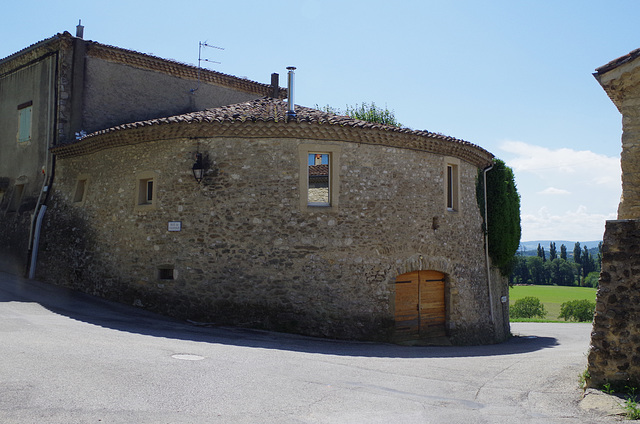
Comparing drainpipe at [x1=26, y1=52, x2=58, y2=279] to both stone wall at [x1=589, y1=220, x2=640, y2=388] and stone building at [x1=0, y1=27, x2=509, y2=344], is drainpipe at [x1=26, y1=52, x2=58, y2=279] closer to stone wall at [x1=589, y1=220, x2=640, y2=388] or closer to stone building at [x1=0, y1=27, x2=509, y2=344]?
stone building at [x1=0, y1=27, x2=509, y2=344]

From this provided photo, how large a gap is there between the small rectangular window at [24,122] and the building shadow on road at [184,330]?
5875 mm

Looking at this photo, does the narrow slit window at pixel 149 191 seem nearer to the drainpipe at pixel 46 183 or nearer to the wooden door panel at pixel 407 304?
the drainpipe at pixel 46 183

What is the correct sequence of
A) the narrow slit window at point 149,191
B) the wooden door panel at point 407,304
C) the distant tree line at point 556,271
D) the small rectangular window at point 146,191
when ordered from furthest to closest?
the distant tree line at point 556,271 → the narrow slit window at point 149,191 → the small rectangular window at point 146,191 → the wooden door panel at point 407,304

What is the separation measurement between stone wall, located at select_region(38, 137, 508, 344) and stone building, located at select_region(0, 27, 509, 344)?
3 cm

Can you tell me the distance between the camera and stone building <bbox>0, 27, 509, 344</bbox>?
12961 mm

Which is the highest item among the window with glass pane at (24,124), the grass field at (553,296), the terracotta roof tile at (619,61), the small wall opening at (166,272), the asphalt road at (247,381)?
the window with glass pane at (24,124)

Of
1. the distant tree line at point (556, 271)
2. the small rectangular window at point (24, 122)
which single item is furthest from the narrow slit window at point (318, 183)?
the distant tree line at point (556, 271)

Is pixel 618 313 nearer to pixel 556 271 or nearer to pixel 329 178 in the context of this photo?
pixel 329 178

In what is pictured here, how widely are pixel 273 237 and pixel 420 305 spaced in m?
4.24

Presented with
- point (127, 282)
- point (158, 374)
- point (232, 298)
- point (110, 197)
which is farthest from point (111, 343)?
point (110, 197)

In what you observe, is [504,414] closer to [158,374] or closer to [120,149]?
[158,374]

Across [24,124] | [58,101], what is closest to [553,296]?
[24,124]

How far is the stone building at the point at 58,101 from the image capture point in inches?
680

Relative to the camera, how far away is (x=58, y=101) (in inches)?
676
